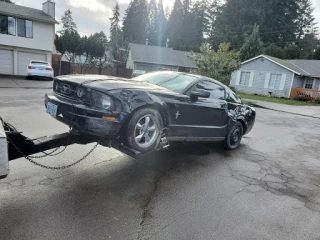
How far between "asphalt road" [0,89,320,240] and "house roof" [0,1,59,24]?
20433 millimetres

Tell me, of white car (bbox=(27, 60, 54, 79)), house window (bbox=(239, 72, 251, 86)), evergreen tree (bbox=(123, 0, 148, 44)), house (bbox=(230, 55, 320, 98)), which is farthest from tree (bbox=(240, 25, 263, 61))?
evergreen tree (bbox=(123, 0, 148, 44))

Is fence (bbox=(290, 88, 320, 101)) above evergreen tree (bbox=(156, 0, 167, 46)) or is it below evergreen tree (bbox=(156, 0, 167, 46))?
below

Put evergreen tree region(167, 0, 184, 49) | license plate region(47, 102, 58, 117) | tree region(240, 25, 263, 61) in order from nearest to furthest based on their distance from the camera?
license plate region(47, 102, 58, 117) → tree region(240, 25, 263, 61) → evergreen tree region(167, 0, 184, 49)

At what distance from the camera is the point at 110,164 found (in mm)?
4531

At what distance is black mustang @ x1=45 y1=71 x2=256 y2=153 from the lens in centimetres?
338

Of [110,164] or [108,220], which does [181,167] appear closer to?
[110,164]

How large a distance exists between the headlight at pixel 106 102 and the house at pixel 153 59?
33883mm

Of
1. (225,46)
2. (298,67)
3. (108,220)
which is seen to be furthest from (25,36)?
(298,67)

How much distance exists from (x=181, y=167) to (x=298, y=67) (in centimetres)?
3017

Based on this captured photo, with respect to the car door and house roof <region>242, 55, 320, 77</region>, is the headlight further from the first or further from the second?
house roof <region>242, 55, 320, 77</region>

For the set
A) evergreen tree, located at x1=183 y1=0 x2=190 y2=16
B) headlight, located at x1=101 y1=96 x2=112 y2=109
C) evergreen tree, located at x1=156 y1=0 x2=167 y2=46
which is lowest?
headlight, located at x1=101 y1=96 x2=112 y2=109

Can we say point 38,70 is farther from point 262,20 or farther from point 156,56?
point 262,20

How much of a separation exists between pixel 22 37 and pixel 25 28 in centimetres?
89

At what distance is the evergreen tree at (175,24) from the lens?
65.9 meters
